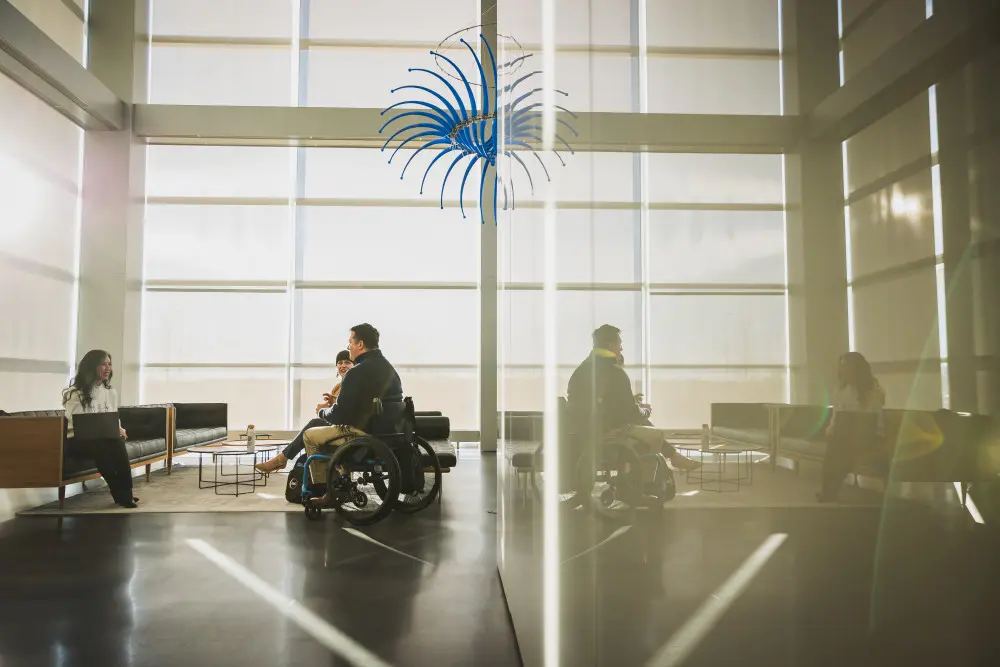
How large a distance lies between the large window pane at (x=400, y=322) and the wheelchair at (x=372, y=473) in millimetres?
4756

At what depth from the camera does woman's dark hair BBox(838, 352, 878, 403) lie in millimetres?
354

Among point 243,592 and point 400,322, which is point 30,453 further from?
point 400,322

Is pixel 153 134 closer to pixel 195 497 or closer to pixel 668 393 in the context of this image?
pixel 195 497

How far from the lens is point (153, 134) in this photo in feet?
30.0

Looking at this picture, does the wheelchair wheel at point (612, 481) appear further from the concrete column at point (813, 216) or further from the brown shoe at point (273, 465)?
the brown shoe at point (273, 465)

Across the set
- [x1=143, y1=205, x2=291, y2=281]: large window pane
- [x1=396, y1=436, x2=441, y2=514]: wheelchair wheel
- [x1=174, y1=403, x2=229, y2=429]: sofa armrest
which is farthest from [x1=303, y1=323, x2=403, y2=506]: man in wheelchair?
[x1=143, y1=205, x2=291, y2=281]: large window pane

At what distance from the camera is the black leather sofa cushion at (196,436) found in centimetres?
717

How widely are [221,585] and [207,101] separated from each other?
811 cm

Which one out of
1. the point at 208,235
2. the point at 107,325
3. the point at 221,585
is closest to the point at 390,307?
the point at 208,235

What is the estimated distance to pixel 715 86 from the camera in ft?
1.82

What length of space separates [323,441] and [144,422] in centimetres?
325

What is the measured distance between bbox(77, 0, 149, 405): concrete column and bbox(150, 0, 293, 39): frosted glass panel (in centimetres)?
32

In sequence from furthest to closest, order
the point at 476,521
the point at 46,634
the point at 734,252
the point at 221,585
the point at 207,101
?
the point at 207,101 → the point at 476,521 → the point at 221,585 → the point at 46,634 → the point at 734,252

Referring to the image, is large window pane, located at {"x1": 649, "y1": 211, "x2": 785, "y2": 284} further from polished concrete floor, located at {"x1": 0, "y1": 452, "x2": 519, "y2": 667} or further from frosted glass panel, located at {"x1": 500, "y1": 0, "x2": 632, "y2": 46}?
polished concrete floor, located at {"x1": 0, "y1": 452, "x2": 519, "y2": 667}
